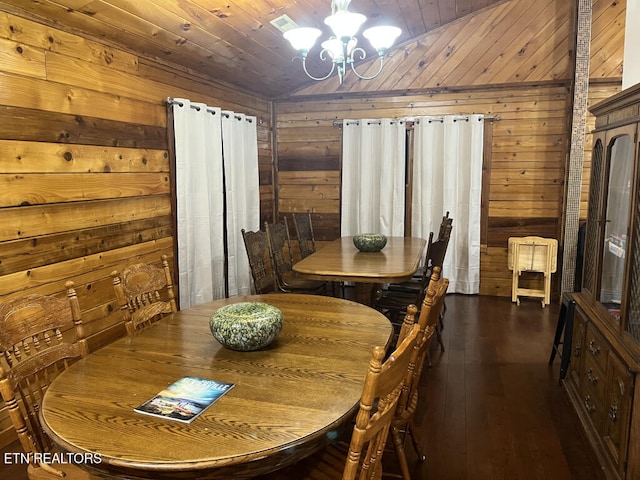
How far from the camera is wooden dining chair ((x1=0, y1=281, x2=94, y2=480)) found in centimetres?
143

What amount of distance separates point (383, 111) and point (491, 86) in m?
1.17

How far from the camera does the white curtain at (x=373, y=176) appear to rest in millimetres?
5211

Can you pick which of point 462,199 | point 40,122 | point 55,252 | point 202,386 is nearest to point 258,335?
point 202,386

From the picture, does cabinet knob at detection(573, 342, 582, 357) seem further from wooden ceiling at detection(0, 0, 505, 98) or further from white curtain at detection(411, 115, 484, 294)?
wooden ceiling at detection(0, 0, 505, 98)

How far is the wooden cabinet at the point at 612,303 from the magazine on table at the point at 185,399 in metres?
1.64

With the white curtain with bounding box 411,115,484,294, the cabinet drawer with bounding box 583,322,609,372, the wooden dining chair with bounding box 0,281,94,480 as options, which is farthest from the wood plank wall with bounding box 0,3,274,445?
the cabinet drawer with bounding box 583,322,609,372

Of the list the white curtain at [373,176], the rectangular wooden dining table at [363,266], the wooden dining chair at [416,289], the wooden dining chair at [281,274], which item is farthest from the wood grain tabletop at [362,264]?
the white curtain at [373,176]

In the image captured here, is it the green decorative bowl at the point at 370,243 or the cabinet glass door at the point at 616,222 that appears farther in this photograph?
the green decorative bowl at the point at 370,243

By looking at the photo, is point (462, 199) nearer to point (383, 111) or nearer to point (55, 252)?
point (383, 111)

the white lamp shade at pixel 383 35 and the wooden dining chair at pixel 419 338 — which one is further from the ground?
the white lamp shade at pixel 383 35

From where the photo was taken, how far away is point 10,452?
2381 millimetres

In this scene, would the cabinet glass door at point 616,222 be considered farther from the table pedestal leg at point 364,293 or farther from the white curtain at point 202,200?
the white curtain at point 202,200

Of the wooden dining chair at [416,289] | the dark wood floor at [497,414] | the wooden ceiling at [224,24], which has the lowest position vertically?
the dark wood floor at [497,414]

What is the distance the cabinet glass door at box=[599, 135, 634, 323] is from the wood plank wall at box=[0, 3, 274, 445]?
9.70 ft
